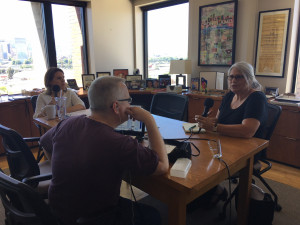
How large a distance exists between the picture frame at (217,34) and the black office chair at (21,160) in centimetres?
294

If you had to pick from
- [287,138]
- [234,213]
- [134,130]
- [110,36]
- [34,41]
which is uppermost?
[110,36]

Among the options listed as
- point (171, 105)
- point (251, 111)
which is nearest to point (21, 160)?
point (171, 105)

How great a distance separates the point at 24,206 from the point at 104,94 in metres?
0.64

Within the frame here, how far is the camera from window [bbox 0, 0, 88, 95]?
3.73 m

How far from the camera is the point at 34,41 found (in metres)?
3.99

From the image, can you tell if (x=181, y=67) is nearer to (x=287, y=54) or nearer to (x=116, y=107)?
(x=287, y=54)

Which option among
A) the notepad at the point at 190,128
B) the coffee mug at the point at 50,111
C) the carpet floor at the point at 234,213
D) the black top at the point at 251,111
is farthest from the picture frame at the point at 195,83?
the coffee mug at the point at 50,111

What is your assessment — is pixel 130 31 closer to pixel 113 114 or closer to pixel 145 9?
pixel 145 9

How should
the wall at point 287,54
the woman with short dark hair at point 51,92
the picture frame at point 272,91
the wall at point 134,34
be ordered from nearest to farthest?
the woman with short dark hair at point 51,92 → the wall at point 287,54 → the picture frame at point 272,91 → the wall at point 134,34

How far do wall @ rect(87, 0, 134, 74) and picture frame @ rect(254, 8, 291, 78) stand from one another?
255 centimetres

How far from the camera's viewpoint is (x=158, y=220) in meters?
1.28

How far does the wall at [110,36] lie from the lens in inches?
174

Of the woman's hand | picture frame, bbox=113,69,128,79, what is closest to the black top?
the woman's hand

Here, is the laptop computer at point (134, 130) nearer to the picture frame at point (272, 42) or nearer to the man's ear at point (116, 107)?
the man's ear at point (116, 107)
